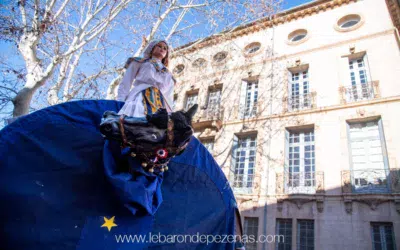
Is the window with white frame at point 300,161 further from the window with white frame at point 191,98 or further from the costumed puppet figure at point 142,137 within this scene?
the costumed puppet figure at point 142,137

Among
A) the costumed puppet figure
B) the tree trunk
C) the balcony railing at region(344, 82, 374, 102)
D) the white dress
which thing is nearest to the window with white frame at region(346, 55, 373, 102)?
the balcony railing at region(344, 82, 374, 102)

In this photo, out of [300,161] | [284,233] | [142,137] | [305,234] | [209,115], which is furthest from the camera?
[209,115]

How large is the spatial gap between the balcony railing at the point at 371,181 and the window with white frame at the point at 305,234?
6.87ft

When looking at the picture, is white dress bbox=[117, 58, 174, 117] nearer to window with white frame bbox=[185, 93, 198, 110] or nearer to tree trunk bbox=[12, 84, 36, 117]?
tree trunk bbox=[12, 84, 36, 117]

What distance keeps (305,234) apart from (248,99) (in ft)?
26.8

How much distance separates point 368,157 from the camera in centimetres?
1074

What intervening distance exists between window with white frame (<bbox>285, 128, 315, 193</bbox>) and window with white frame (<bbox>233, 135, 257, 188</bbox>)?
187 centimetres

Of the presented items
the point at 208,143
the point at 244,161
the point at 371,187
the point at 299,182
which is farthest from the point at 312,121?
the point at 208,143

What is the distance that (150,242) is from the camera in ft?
6.88

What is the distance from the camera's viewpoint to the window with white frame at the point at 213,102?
15820mm

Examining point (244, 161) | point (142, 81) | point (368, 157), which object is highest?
point (368, 157)

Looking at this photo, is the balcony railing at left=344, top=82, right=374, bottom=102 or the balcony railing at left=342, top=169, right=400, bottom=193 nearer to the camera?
the balcony railing at left=342, top=169, right=400, bottom=193

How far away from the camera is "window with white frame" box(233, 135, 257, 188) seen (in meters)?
13.2

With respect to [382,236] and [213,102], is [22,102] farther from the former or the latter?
[213,102]
